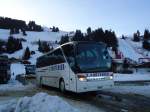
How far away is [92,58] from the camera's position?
1683 centimetres

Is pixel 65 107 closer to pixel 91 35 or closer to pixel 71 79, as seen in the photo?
pixel 71 79

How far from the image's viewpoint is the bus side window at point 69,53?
16.9 metres

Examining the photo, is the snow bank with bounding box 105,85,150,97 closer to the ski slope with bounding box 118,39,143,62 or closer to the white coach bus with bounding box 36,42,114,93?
the white coach bus with bounding box 36,42,114,93

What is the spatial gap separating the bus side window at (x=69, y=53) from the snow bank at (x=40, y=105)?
6.51 metres

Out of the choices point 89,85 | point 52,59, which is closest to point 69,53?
point 89,85

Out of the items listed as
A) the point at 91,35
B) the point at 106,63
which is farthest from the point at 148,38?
the point at 106,63

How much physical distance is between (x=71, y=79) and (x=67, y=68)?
795 mm

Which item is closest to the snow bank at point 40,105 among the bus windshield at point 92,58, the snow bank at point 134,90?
the bus windshield at point 92,58

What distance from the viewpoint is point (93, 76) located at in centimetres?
1644

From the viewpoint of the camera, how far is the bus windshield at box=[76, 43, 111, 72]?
54.1 feet

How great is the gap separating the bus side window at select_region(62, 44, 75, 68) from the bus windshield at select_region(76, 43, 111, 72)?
34 cm

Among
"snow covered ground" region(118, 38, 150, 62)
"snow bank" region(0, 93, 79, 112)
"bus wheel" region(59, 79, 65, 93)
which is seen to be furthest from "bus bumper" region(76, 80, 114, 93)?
"snow covered ground" region(118, 38, 150, 62)

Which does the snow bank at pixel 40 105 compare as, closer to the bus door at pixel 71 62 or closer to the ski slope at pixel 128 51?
the bus door at pixel 71 62

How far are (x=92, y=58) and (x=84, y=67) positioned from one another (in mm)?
727
